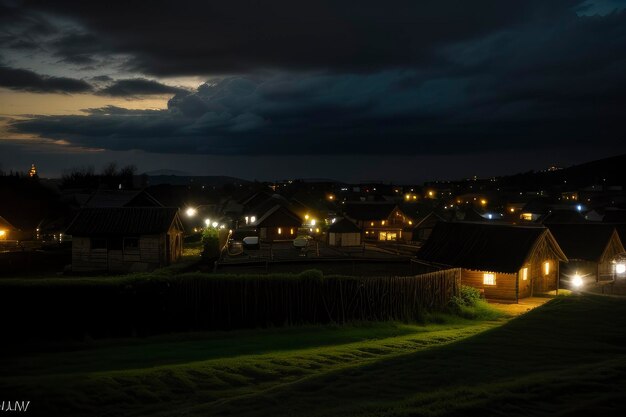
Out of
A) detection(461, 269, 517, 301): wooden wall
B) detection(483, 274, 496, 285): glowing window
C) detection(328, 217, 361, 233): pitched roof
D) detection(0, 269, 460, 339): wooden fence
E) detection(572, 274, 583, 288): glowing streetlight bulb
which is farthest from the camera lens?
detection(328, 217, 361, 233): pitched roof

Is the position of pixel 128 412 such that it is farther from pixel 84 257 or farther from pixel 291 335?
pixel 84 257

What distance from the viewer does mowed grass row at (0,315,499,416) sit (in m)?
9.56

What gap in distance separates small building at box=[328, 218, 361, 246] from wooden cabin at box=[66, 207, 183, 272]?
77.3ft

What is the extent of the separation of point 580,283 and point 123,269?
35114 mm

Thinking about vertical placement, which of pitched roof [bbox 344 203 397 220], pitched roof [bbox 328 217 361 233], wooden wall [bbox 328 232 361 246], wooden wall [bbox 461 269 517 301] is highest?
pitched roof [bbox 344 203 397 220]

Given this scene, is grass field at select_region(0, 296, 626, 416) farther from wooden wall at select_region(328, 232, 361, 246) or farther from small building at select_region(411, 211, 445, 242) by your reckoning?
small building at select_region(411, 211, 445, 242)

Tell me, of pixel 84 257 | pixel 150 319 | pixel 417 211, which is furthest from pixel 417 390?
pixel 417 211

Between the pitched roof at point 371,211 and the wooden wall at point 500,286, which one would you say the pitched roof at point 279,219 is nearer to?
the pitched roof at point 371,211

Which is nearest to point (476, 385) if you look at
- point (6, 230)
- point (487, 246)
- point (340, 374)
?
point (340, 374)

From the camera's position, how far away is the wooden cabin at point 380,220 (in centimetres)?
6906

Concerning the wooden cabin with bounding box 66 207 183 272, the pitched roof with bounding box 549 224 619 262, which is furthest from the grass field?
the pitched roof with bounding box 549 224 619 262

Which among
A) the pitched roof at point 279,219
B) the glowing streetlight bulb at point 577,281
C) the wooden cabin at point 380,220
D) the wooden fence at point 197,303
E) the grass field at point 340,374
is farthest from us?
the wooden cabin at point 380,220

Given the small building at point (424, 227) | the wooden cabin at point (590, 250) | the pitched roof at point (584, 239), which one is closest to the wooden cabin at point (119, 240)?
the wooden cabin at point (590, 250)

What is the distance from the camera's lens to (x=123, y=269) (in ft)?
118
